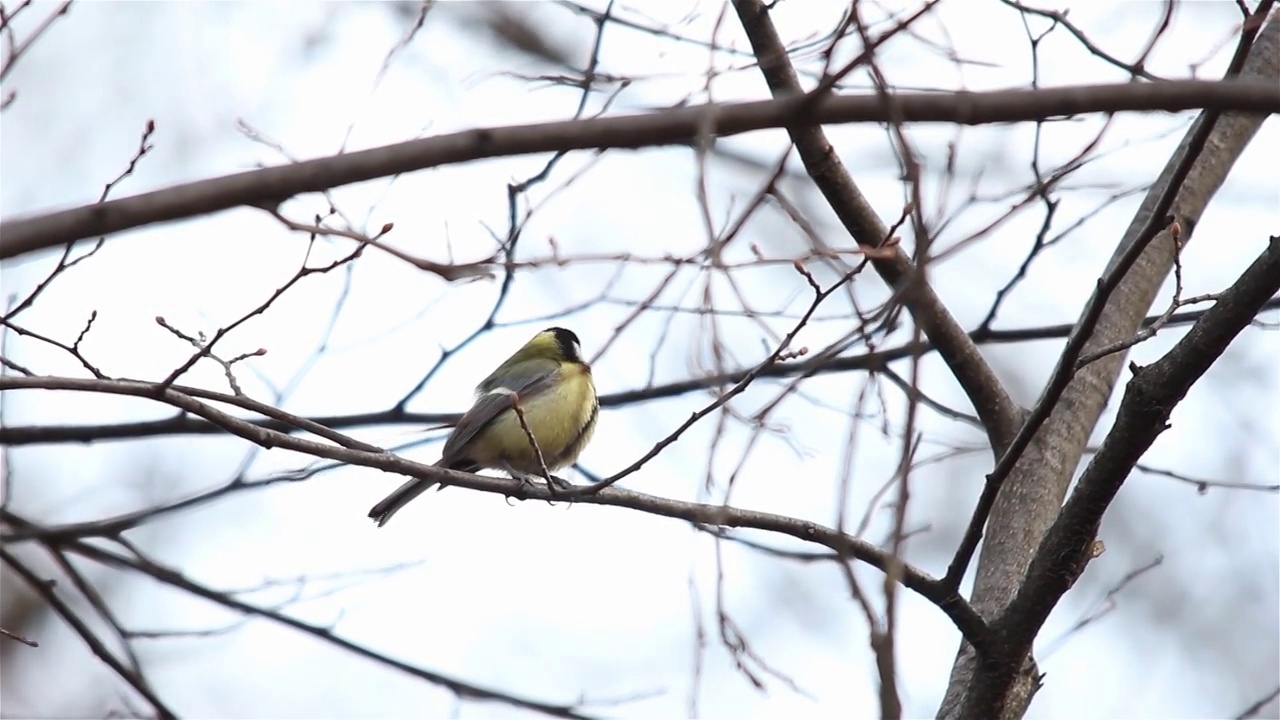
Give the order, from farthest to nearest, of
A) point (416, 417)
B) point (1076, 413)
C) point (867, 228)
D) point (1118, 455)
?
point (416, 417) → point (1076, 413) → point (867, 228) → point (1118, 455)

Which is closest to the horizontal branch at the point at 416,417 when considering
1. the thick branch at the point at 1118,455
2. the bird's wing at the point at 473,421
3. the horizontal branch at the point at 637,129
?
the bird's wing at the point at 473,421

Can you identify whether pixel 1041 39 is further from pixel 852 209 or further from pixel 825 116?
pixel 825 116

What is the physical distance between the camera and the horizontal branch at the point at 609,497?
8.54ft

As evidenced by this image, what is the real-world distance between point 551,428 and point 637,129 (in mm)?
3885

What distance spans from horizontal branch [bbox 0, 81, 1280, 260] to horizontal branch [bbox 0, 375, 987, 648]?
946 millimetres

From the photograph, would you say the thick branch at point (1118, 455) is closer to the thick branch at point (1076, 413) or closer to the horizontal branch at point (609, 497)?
the horizontal branch at point (609, 497)

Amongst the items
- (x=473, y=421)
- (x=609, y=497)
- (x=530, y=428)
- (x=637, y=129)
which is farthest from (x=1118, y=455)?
(x=473, y=421)

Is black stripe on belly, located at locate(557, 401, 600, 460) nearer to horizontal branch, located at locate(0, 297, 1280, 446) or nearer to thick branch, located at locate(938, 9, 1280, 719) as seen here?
horizontal branch, located at locate(0, 297, 1280, 446)

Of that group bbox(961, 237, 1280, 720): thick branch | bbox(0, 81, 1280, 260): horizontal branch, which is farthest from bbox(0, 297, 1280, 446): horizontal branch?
bbox(0, 81, 1280, 260): horizontal branch

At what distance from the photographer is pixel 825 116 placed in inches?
67.4

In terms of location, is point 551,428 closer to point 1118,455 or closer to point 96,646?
point 96,646

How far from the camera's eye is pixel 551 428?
18.0ft

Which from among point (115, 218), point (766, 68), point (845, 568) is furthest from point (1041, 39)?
point (115, 218)

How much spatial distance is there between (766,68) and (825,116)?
2041 millimetres
